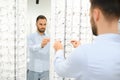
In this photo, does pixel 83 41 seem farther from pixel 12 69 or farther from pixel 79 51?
pixel 79 51

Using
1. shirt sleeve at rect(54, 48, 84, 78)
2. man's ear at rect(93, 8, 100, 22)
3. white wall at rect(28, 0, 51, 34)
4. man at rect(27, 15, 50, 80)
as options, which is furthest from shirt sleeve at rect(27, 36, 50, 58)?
man's ear at rect(93, 8, 100, 22)

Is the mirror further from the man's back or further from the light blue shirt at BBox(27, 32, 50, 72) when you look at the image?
the man's back

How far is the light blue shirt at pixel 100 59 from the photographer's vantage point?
32.5 inches

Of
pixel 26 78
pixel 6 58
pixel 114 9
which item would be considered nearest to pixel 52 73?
pixel 26 78

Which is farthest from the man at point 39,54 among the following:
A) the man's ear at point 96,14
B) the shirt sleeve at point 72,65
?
the man's ear at point 96,14

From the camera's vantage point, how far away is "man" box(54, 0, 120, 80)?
2.72 ft

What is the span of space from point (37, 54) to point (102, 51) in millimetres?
1443

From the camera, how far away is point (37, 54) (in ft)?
7.34

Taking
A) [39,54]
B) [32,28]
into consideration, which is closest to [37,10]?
[32,28]

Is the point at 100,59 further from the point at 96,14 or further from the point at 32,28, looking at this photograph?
the point at 32,28

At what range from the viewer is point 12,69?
6.52 feet

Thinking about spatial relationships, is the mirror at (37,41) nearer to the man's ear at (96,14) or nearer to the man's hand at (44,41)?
the man's hand at (44,41)

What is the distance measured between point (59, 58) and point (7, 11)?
105cm

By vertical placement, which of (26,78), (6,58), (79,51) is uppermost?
(79,51)
